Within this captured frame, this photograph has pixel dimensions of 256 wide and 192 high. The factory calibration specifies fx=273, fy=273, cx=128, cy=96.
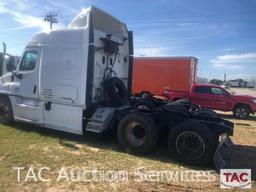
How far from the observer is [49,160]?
228 inches

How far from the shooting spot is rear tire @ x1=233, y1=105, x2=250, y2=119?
1468 cm

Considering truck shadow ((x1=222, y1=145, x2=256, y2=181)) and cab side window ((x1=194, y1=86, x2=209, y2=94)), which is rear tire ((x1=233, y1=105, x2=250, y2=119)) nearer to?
cab side window ((x1=194, y1=86, x2=209, y2=94))

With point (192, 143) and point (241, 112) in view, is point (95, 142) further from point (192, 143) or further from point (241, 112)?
point (241, 112)

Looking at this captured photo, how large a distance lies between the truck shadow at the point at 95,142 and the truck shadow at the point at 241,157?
604 millimetres

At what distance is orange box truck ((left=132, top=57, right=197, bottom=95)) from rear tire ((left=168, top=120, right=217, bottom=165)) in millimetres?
10493

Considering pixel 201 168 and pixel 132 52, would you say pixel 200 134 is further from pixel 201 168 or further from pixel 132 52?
pixel 132 52

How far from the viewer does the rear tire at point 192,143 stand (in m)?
5.73

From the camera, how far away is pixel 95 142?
24.7 feet

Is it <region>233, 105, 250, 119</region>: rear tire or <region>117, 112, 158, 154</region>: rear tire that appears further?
<region>233, 105, 250, 119</region>: rear tire

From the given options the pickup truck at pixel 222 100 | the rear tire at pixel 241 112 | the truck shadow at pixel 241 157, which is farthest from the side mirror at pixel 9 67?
the rear tire at pixel 241 112

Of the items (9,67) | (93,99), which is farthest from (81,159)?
(9,67)

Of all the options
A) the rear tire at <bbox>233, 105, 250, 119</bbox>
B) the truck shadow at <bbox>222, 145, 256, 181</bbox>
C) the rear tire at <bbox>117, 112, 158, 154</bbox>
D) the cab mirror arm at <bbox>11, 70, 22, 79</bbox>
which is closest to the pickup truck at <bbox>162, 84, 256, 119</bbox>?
the rear tire at <bbox>233, 105, 250, 119</bbox>

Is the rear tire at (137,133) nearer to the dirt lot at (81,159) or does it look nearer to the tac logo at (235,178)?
the dirt lot at (81,159)

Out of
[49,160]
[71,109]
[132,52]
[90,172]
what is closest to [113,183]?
[90,172]
